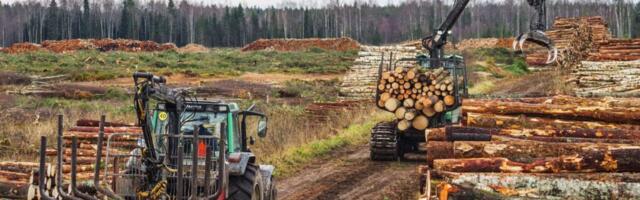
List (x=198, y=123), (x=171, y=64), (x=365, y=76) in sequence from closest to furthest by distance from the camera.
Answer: (x=198, y=123) < (x=365, y=76) < (x=171, y=64)

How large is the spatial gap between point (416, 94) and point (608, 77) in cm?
882

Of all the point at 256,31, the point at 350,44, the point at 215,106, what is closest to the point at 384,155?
the point at 215,106

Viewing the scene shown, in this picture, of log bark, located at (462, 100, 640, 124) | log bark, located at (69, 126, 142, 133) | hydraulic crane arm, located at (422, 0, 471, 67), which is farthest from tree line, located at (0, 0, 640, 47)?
log bark, located at (462, 100, 640, 124)

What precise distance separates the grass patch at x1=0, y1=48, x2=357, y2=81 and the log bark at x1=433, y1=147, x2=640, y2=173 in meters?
35.4

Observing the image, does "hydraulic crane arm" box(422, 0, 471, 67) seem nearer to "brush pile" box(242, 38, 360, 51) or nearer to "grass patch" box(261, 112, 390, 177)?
"grass patch" box(261, 112, 390, 177)

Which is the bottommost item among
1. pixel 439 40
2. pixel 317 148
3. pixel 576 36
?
pixel 317 148

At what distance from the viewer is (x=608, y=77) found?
22.8 meters

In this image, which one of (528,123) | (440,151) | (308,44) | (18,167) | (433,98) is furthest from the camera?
(308,44)

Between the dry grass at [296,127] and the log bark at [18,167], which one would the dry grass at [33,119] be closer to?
the dry grass at [296,127]

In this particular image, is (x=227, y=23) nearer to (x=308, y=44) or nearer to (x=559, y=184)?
(x=308, y=44)

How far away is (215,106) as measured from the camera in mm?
9891

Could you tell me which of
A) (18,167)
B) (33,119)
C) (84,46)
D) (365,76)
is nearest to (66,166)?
(18,167)

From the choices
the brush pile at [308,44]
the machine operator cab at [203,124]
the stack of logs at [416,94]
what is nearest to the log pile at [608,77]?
the stack of logs at [416,94]

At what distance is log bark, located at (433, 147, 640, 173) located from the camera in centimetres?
730
